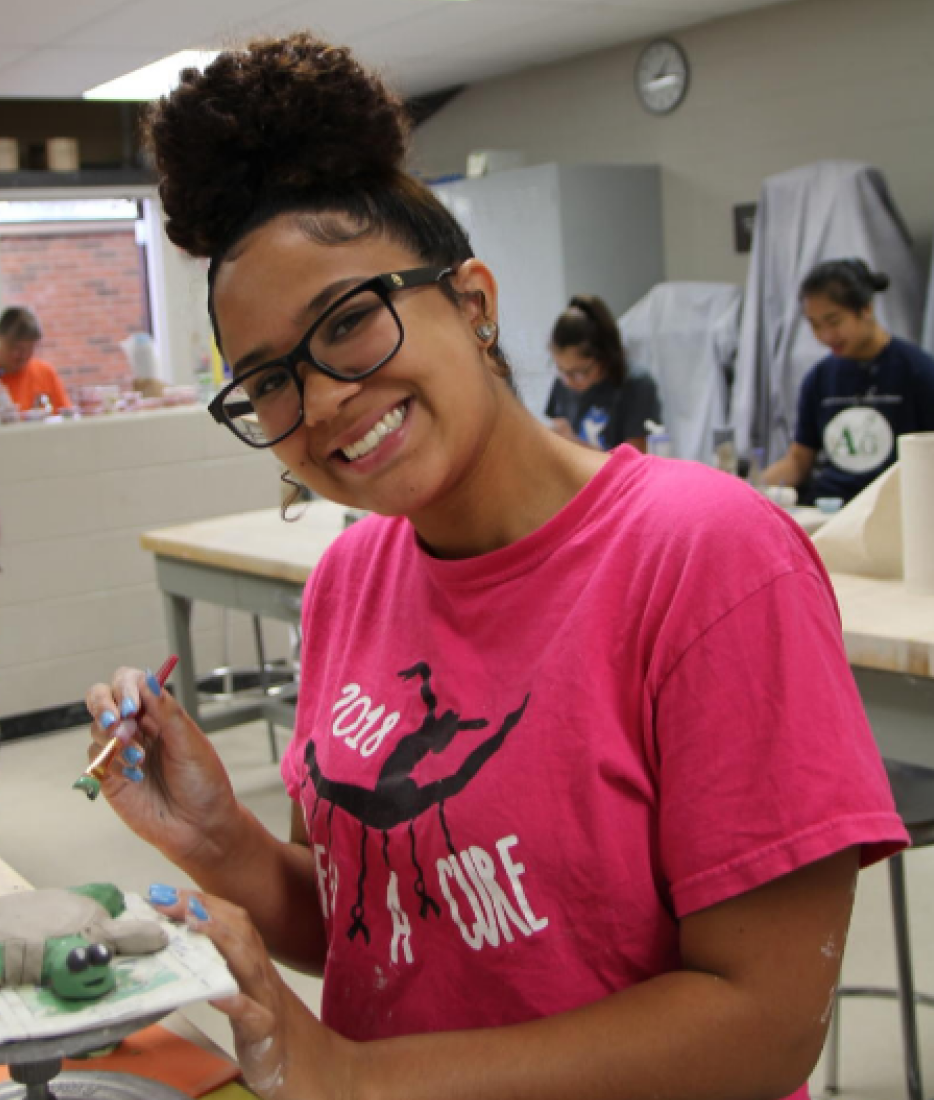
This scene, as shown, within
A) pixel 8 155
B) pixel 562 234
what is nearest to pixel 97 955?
pixel 562 234

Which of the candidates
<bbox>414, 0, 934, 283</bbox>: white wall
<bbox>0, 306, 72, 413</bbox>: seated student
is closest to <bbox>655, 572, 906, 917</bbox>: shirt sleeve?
<bbox>414, 0, 934, 283</bbox>: white wall

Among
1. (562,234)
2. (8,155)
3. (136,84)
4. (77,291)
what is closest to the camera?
(562,234)

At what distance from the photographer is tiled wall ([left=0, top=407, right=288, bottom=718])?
5.04m

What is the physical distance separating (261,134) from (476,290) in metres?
0.20

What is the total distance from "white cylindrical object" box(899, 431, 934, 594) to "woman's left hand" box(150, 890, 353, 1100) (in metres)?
1.61

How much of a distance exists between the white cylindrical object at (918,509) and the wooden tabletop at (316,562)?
1.5 inches

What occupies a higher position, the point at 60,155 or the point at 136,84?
the point at 136,84

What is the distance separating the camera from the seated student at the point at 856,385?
13.6ft

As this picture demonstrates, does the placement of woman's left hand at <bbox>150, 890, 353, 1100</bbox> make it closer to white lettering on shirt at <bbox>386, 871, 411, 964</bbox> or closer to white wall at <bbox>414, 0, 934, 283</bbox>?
white lettering on shirt at <bbox>386, 871, 411, 964</bbox>

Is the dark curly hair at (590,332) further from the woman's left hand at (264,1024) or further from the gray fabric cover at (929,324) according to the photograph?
the woman's left hand at (264,1024)

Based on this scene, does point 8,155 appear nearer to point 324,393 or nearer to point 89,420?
point 89,420

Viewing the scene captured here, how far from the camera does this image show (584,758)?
914 mm

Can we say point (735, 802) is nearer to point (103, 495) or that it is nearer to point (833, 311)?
point (833, 311)

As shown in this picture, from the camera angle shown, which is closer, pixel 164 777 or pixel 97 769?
pixel 97 769
